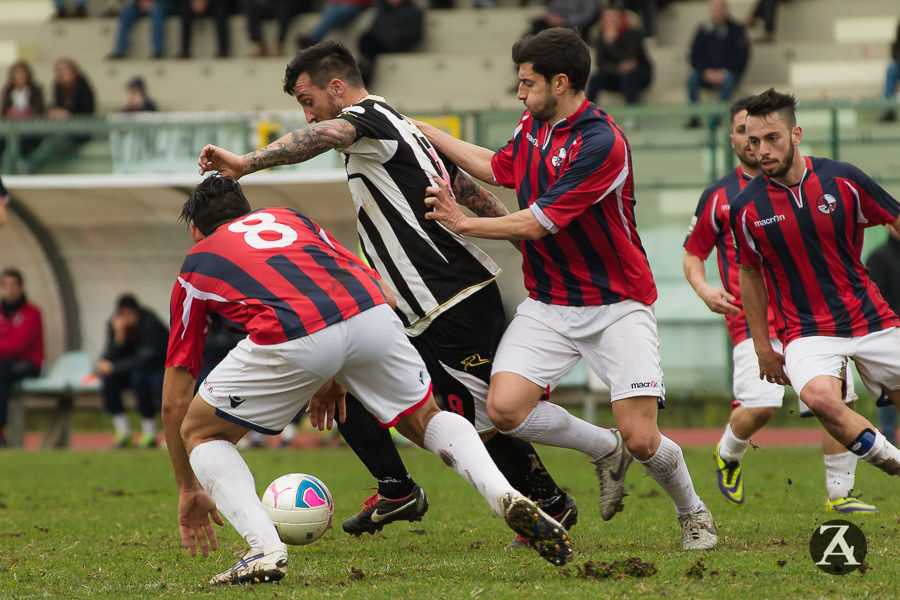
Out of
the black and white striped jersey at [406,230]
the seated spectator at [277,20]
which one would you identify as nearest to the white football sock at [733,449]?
the black and white striped jersey at [406,230]

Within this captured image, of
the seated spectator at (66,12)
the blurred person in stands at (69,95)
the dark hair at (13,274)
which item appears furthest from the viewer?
the seated spectator at (66,12)

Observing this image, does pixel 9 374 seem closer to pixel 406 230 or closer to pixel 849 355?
pixel 406 230

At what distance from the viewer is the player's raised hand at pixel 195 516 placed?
495 centimetres

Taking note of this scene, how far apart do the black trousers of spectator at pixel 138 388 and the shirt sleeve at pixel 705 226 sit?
7383 millimetres

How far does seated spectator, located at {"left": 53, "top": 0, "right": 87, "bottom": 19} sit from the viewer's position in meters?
20.5

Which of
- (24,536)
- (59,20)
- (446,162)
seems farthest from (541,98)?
(59,20)

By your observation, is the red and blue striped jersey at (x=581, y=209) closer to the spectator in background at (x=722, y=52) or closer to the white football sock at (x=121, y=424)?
the white football sock at (x=121, y=424)

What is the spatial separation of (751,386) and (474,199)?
2.55 metres

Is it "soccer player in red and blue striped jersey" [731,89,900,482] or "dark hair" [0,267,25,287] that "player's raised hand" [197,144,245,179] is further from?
"dark hair" [0,267,25,287]

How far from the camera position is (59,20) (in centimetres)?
2030

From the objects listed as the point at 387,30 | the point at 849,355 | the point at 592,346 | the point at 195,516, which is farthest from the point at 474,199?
the point at 387,30

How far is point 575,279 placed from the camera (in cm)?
558

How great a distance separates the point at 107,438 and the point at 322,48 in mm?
10418

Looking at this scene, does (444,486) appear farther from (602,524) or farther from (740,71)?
(740,71)
